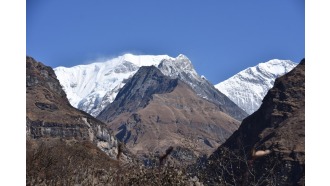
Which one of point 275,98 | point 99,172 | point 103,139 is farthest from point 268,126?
point 99,172

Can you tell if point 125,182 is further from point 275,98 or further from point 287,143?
point 275,98

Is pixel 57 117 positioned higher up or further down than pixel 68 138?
higher up

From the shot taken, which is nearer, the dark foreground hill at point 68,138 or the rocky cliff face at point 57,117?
the dark foreground hill at point 68,138

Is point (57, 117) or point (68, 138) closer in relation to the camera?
point (68, 138)

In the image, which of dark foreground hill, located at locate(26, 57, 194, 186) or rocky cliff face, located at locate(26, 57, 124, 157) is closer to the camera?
dark foreground hill, located at locate(26, 57, 194, 186)
